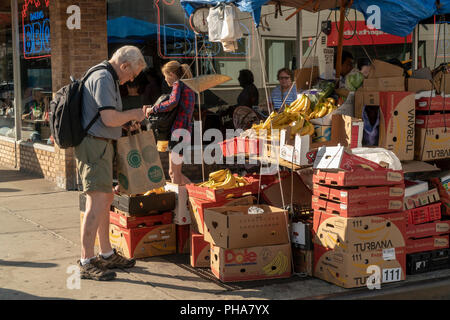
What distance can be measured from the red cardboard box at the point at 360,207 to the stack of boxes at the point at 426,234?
0.46 metres

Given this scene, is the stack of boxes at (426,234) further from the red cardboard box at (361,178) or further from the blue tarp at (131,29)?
the blue tarp at (131,29)

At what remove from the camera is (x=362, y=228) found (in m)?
5.26

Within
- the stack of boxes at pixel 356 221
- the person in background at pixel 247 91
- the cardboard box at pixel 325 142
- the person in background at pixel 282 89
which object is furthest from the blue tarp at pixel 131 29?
the stack of boxes at pixel 356 221

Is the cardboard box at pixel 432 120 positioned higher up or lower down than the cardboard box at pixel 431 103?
lower down

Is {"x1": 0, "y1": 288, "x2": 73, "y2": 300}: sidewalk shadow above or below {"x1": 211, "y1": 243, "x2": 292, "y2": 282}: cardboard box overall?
below

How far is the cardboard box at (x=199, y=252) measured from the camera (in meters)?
5.86

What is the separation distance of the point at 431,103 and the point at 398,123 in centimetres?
48

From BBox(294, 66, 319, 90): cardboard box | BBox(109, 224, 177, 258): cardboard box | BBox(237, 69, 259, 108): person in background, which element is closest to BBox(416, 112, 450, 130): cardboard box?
BBox(294, 66, 319, 90): cardboard box

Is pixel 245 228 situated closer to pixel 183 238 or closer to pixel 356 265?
pixel 356 265

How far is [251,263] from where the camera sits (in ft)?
17.9

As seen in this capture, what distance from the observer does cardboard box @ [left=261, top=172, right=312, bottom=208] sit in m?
6.19

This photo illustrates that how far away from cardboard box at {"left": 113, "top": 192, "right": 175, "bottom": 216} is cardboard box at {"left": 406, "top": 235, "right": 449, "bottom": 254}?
227 cm

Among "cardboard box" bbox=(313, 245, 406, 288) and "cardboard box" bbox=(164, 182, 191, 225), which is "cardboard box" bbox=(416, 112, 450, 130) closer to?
"cardboard box" bbox=(313, 245, 406, 288)

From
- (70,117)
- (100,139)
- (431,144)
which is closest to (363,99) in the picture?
(431,144)
